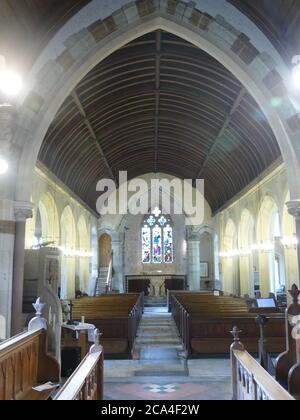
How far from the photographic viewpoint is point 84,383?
3.21 metres

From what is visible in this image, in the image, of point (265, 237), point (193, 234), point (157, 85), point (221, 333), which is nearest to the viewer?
point (221, 333)

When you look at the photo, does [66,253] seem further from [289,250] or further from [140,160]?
[289,250]

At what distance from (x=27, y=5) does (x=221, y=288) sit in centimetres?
1660

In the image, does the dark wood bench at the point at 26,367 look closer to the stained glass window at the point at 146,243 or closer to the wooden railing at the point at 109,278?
the wooden railing at the point at 109,278

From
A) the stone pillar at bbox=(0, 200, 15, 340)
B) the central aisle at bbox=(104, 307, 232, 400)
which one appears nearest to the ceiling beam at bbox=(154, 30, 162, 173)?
the stone pillar at bbox=(0, 200, 15, 340)

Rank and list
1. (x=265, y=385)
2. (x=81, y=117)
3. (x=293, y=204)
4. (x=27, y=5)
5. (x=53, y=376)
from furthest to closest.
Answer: (x=81, y=117)
(x=293, y=204)
(x=27, y=5)
(x=53, y=376)
(x=265, y=385)

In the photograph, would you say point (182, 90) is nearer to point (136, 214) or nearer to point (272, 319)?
point (272, 319)

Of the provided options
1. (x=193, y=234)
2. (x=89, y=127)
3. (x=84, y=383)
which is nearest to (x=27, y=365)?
(x=84, y=383)

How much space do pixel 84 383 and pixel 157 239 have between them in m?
19.7

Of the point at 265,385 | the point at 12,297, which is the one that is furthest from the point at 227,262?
the point at 265,385

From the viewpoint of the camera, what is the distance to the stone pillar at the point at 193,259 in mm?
21734

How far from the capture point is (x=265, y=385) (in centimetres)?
279

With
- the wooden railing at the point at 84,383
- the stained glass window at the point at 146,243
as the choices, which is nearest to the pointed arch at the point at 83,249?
the stained glass window at the point at 146,243

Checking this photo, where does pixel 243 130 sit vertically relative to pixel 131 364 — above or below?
above
